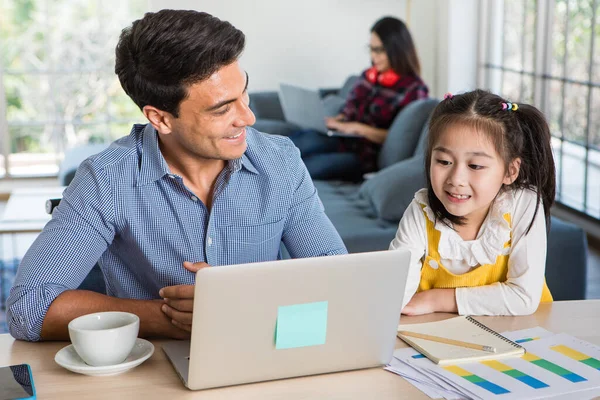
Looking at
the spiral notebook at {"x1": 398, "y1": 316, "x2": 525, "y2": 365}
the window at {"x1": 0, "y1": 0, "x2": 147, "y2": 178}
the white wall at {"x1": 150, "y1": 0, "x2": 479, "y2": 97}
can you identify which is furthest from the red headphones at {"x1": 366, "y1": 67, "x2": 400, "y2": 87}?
the spiral notebook at {"x1": 398, "y1": 316, "x2": 525, "y2": 365}

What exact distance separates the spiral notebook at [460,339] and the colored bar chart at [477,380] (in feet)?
0.07

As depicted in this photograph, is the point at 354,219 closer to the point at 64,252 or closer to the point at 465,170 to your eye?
the point at 465,170

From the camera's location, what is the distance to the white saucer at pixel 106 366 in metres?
1.22

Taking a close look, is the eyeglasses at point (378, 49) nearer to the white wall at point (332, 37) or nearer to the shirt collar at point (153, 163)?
the white wall at point (332, 37)

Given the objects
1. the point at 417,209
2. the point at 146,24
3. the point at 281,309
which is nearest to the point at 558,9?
the point at 417,209

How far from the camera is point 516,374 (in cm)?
124

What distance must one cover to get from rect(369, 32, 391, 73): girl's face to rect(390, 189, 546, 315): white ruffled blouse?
2.61 m

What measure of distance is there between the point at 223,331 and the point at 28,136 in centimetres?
480

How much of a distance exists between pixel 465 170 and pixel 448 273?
0.21m

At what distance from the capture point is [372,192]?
336 cm

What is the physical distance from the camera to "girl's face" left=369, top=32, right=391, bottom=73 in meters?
4.25

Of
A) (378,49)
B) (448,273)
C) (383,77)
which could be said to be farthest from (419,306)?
(378,49)

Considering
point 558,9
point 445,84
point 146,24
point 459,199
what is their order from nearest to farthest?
point 146,24 < point 459,199 < point 558,9 < point 445,84

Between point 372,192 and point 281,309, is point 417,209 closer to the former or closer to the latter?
point 281,309
